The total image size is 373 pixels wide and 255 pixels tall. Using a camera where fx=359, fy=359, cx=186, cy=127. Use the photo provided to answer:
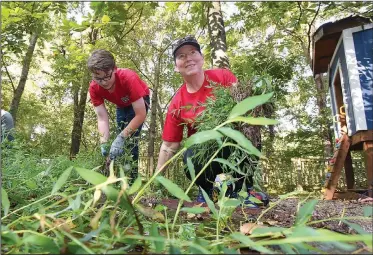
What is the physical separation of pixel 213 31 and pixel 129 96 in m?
2.66

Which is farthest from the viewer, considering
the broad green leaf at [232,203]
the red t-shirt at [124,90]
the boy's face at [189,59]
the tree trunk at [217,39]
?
the tree trunk at [217,39]

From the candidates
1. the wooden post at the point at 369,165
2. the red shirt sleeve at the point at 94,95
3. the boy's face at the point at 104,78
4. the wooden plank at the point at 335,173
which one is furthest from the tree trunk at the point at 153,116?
the boy's face at the point at 104,78

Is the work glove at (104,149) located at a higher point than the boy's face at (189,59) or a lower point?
lower

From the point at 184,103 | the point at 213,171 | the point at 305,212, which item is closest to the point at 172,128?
the point at 184,103

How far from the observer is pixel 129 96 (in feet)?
10.9

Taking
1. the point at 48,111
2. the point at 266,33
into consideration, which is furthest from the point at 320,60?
the point at 48,111

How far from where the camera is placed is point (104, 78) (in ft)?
9.80

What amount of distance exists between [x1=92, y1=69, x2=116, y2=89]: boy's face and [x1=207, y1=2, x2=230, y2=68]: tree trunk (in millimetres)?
2350

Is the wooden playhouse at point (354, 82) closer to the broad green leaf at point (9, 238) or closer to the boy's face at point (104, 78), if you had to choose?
the boy's face at point (104, 78)

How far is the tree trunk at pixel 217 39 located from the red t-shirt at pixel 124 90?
2.07 m

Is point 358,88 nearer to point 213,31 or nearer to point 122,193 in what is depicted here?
point 213,31

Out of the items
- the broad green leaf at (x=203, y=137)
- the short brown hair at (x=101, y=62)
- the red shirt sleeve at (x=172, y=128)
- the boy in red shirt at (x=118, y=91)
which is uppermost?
the short brown hair at (x=101, y=62)

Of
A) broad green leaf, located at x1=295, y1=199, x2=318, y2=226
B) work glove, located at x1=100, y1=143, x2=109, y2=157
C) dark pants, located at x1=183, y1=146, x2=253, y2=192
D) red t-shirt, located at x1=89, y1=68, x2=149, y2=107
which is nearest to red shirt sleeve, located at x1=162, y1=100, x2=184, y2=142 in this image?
dark pants, located at x1=183, y1=146, x2=253, y2=192

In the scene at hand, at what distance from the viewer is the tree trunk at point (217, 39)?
517cm
